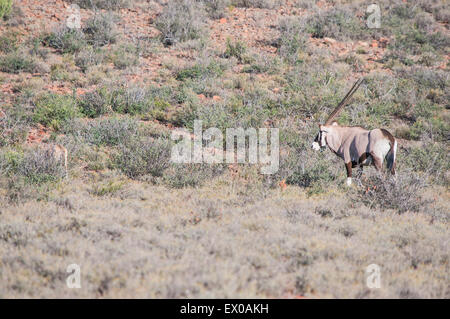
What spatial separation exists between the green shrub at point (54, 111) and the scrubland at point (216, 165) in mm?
46

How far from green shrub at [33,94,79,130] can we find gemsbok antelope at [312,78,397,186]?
237 inches

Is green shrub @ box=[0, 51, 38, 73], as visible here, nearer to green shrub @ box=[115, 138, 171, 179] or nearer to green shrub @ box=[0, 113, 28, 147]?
green shrub @ box=[0, 113, 28, 147]

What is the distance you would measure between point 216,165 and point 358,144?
2837 mm

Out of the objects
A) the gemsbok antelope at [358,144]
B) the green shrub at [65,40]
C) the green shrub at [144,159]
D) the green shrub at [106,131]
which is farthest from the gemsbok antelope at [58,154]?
the green shrub at [65,40]

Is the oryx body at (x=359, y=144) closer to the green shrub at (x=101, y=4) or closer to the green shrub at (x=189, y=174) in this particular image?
the green shrub at (x=189, y=174)

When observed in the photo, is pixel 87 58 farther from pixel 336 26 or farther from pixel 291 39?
pixel 336 26

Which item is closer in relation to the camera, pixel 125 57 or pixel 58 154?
pixel 58 154

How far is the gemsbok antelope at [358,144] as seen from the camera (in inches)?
288

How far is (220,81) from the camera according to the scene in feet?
41.4

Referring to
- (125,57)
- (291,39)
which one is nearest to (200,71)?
(125,57)

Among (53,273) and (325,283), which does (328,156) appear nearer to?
(325,283)

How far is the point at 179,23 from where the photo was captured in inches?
594

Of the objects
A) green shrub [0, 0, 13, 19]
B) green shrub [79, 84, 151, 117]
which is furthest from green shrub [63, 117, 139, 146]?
green shrub [0, 0, 13, 19]
